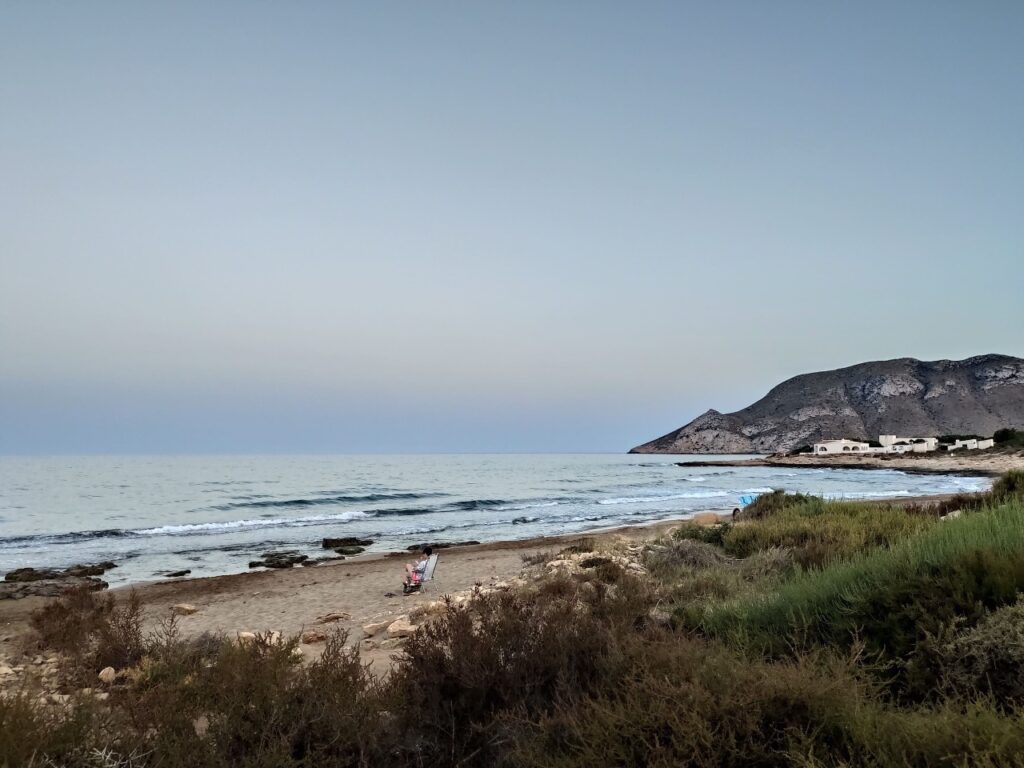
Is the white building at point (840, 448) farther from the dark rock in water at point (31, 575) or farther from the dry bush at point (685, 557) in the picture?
the dark rock in water at point (31, 575)

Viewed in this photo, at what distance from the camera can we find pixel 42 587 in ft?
50.4

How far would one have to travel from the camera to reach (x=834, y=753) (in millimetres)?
2656

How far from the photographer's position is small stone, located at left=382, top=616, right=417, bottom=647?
871cm

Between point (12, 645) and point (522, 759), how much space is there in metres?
11.6

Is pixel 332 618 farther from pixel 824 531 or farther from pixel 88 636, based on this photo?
pixel 824 531

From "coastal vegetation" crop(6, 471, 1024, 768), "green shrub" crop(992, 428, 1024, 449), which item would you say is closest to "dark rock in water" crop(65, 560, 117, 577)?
"coastal vegetation" crop(6, 471, 1024, 768)

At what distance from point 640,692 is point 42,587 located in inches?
717

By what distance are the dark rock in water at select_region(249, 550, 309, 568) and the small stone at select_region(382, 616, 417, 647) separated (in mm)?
11023

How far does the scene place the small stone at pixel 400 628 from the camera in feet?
28.6

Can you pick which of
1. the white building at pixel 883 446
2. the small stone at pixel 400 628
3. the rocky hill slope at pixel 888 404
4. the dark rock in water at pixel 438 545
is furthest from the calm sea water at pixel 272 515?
the rocky hill slope at pixel 888 404

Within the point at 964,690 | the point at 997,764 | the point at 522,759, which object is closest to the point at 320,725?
the point at 522,759

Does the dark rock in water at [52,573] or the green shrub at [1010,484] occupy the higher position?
the green shrub at [1010,484]

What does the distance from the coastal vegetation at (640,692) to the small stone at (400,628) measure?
10.8 feet

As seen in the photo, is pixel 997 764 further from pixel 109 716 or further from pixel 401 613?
pixel 401 613
